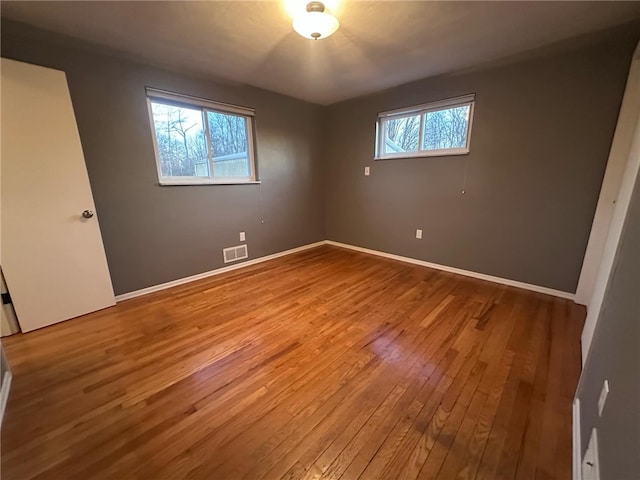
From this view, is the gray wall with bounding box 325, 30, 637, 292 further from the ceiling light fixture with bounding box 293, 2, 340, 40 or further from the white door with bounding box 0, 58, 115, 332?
the white door with bounding box 0, 58, 115, 332

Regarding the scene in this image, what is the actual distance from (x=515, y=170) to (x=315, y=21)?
2.34 metres

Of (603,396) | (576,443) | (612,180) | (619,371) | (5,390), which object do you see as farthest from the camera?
(612,180)

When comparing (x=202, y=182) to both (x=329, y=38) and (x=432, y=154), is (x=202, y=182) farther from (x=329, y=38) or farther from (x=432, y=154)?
(x=432, y=154)

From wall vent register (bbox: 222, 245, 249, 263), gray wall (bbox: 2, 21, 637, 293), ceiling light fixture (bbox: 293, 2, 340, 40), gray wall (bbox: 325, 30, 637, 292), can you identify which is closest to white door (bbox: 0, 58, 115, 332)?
gray wall (bbox: 2, 21, 637, 293)

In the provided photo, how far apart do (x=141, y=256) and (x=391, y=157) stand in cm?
322

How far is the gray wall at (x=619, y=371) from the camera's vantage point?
674 mm

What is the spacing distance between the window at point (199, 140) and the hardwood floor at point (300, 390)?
145cm

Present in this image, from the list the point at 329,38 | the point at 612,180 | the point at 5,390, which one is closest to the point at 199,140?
the point at 329,38

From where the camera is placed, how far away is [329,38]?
2162 millimetres

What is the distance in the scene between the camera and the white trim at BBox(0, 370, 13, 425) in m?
1.36

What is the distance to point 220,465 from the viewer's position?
111 centimetres

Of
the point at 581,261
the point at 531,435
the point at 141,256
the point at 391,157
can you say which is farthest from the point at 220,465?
the point at 391,157

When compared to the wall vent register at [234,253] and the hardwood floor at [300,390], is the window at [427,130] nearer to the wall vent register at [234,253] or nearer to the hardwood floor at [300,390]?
the hardwood floor at [300,390]

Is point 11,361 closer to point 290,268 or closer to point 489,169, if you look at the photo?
point 290,268
